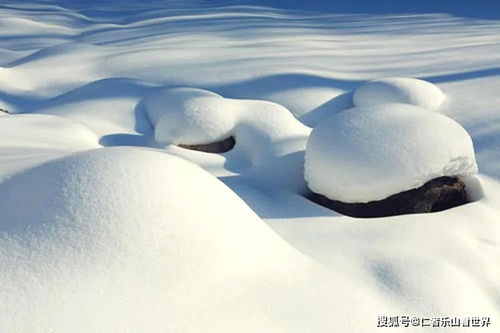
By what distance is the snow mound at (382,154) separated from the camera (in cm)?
195

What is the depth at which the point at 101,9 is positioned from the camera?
7125mm

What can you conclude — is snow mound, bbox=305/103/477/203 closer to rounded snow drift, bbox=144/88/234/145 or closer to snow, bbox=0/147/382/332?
snow, bbox=0/147/382/332

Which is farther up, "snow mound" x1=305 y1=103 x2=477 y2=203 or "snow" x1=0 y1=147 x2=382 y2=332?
"snow" x1=0 y1=147 x2=382 y2=332

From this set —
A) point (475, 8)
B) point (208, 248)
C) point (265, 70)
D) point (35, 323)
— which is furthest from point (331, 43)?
point (35, 323)

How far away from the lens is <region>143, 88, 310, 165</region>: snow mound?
8.37 feet

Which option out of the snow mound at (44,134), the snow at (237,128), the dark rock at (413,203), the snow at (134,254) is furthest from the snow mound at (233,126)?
the snow at (134,254)

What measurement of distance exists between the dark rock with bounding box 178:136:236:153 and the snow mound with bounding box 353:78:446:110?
0.75 meters

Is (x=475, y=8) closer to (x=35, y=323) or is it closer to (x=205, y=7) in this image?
(x=205, y=7)

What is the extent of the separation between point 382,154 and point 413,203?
208mm

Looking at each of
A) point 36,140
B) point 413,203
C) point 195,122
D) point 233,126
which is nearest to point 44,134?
point 36,140

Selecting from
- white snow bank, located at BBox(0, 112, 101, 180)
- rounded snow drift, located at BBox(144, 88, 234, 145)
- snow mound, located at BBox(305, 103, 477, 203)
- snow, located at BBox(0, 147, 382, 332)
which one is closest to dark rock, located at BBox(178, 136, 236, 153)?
rounded snow drift, located at BBox(144, 88, 234, 145)

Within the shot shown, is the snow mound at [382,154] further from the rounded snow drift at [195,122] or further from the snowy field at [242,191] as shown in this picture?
the rounded snow drift at [195,122]

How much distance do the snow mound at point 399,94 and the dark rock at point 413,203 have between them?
0.89 meters

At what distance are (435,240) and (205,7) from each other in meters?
5.68
